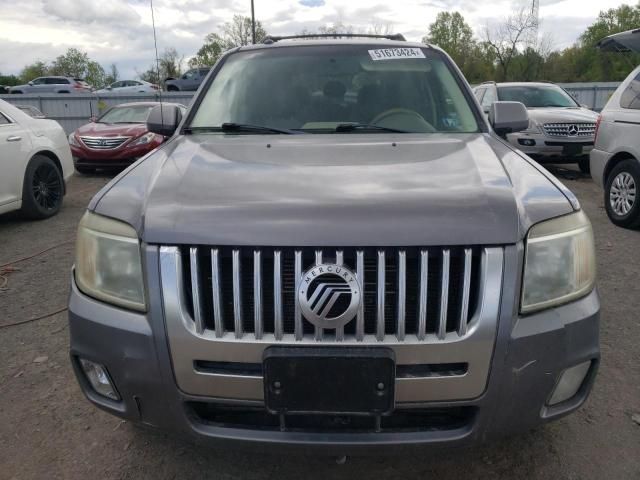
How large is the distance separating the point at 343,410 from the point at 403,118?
1.69m

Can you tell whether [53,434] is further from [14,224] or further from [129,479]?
[14,224]

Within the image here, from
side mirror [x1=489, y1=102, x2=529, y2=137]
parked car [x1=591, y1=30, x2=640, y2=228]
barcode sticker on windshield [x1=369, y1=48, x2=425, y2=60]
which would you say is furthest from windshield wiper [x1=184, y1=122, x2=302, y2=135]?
parked car [x1=591, y1=30, x2=640, y2=228]

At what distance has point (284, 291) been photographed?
1678 mm

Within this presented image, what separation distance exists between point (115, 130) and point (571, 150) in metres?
8.20

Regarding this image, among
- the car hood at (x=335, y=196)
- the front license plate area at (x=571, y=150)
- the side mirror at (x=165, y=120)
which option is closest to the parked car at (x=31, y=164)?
the side mirror at (x=165, y=120)

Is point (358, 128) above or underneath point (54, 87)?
underneath

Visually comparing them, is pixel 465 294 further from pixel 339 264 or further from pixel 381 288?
pixel 339 264

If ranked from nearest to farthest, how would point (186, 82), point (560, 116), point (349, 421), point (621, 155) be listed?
1. point (349, 421)
2. point (621, 155)
3. point (560, 116)
4. point (186, 82)

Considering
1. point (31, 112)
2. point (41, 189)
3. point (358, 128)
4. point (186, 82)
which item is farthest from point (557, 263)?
point (186, 82)

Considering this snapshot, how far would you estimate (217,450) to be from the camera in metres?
2.26

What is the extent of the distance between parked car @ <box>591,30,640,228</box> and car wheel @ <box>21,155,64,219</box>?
6557mm

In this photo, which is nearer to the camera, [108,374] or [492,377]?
[492,377]

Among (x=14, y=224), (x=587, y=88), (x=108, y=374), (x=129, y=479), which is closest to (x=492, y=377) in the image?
(x=108, y=374)

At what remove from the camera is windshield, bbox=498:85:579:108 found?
1025 centimetres
